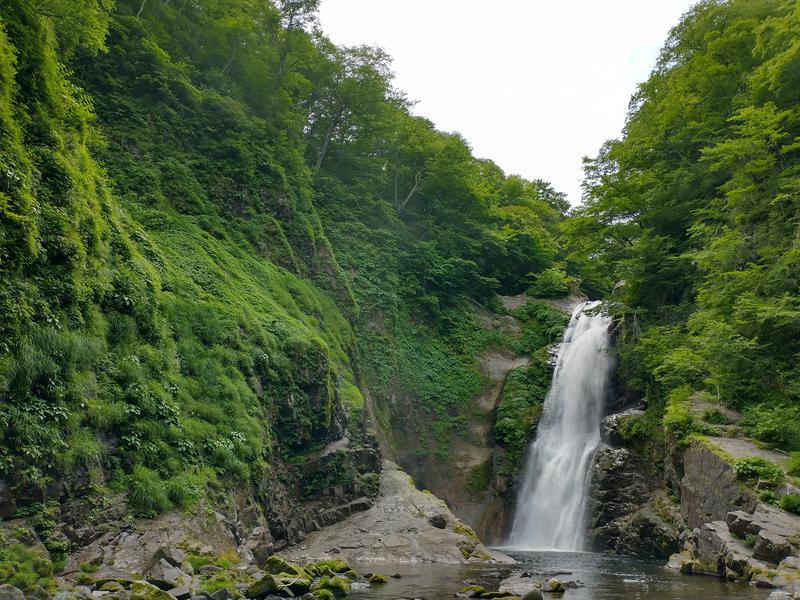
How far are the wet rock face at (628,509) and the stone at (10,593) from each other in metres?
17.3

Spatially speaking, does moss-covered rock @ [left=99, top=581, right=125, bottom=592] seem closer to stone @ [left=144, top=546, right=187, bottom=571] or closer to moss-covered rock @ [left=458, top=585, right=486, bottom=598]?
stone @ [left=144, top=546, right=187, bottom=571]

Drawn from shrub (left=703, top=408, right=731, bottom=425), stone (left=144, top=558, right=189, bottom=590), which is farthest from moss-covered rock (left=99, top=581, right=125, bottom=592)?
shrub (left=703, top=408, right=731, bottom=425)

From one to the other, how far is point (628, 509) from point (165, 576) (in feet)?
54.4

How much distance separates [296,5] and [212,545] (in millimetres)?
29778

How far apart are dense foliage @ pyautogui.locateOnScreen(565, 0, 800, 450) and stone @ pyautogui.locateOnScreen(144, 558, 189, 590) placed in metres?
14.2

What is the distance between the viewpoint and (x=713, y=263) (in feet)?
59.8

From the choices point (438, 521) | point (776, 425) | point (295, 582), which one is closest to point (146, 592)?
point (295, 582)

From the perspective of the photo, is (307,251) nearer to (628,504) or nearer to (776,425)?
(628,504)

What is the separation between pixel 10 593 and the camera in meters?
6.81

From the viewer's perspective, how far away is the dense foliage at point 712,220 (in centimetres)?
1559

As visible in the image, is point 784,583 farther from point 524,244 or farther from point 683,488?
point 524,244

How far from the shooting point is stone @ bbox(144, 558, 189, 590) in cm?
862

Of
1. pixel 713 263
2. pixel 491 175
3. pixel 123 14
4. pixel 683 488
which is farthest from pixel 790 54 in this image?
pixel 491 175

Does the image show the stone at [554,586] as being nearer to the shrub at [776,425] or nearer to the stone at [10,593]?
the shrub at [776,425]
